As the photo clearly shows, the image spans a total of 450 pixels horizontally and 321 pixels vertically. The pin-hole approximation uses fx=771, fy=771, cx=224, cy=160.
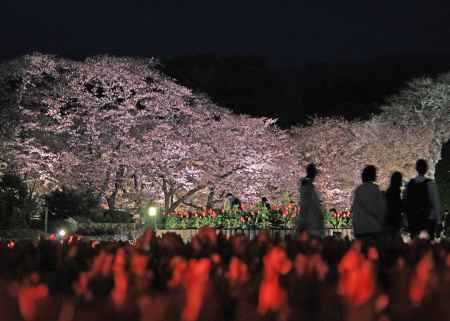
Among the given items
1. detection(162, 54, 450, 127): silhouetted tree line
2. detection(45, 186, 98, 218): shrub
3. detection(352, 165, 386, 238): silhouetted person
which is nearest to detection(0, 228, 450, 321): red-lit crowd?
detection(352, 165, 386, 238): silhouetted person

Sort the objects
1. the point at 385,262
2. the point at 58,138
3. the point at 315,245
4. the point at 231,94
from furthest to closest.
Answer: the point at 231,94 → the point at 58,138 → the point at 315,245 → the point at 385,262

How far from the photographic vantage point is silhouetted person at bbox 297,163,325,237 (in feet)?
33.8

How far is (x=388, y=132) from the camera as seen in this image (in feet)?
99.3

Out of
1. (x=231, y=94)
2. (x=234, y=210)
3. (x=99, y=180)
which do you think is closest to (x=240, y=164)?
(x=99, y=180)

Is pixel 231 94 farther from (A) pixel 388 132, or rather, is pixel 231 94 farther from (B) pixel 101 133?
(B) pixel 101 133

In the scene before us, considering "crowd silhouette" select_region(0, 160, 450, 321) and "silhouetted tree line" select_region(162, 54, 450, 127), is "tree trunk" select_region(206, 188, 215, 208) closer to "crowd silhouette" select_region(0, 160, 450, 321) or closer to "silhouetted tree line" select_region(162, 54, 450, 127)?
"silhouetted tree line" select_region(162, 54, 450, 127)

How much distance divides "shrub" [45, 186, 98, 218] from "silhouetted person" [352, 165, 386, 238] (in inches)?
597

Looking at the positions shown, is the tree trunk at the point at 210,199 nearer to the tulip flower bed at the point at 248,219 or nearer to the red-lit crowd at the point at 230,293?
the tulip flower bed at the point at 248,219

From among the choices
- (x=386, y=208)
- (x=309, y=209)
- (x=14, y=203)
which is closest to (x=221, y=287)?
(x=386, y=208)

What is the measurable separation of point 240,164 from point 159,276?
22.7m

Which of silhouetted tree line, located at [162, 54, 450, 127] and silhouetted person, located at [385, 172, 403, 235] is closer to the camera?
silhouetted person, located at [385, 172, 403, 235]

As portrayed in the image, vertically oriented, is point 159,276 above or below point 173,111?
below

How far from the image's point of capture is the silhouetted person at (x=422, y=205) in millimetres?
9883

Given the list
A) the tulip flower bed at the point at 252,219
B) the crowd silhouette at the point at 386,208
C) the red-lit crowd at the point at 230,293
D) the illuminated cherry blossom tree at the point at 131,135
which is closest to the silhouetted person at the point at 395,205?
the crowd silhouette at the point at 386,208
